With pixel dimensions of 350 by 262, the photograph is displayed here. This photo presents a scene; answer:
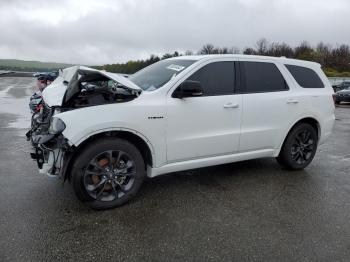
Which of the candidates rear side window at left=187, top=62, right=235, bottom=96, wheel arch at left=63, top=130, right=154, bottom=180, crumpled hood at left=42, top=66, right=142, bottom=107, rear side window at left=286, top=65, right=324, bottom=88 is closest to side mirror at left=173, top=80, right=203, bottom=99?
rear side window at left=187, top=62, right=235, bottom=96

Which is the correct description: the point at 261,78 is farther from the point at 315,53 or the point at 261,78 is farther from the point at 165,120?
the point at 315,53

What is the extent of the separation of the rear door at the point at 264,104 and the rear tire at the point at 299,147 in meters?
0.26

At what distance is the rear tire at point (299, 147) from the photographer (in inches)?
204

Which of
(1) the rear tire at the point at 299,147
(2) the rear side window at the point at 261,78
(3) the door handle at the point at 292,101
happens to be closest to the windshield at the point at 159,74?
(2) the rear side window at the point at 261,78

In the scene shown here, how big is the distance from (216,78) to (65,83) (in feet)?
6.55

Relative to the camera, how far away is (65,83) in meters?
4.34

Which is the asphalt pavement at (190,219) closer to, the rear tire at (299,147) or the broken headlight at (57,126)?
the rear tire at (299,147)

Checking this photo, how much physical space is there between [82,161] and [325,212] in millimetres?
2861

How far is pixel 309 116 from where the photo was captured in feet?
17.1

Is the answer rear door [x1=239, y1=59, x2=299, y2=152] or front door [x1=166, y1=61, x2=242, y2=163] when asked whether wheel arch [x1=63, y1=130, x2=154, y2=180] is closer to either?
front door [x1=166, y1=61, x2=242, y2=163]

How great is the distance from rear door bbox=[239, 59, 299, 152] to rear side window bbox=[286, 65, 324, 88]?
209 mm

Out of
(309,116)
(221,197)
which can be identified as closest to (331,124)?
(309,116)

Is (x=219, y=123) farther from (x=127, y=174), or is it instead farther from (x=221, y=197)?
(x=127, y=174)

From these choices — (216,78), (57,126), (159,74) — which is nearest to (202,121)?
(216,78)
